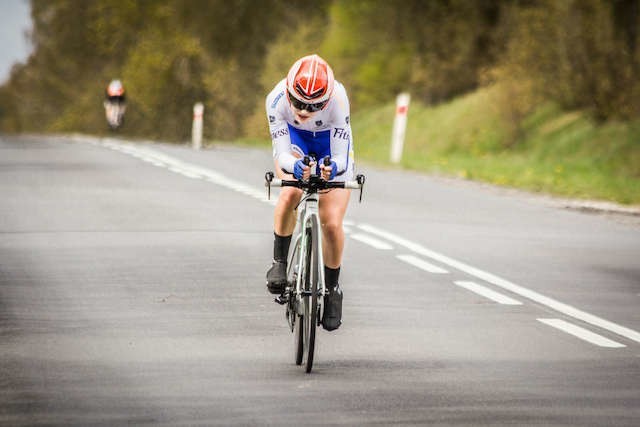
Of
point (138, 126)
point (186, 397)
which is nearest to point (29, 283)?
point (186, 397)

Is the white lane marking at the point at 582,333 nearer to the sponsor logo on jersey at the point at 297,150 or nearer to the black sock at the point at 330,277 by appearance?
the black sock at the point at 330,277

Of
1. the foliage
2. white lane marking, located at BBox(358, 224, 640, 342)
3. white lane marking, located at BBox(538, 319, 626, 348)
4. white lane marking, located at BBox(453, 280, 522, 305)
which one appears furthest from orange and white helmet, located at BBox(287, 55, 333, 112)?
the foliage

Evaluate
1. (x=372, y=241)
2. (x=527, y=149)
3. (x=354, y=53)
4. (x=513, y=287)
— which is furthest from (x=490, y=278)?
(x=354, y=53)

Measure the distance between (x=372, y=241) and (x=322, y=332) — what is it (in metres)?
5.27

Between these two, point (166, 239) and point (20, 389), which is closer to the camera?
point (20, 389)

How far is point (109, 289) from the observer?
1099 centimetres

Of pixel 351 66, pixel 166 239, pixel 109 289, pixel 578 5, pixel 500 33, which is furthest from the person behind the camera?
pixel 351 66

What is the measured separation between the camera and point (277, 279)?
892cm

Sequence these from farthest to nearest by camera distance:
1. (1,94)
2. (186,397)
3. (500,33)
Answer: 1. (1,94)
2. (500,33)
3. (186,397)

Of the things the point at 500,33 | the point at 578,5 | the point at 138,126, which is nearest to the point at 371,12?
the point at 500,33

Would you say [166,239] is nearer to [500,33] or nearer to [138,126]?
[500,33]

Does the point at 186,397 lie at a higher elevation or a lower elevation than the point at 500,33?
lower

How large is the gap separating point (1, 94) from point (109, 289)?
474 ft

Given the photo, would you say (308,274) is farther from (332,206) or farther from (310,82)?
(310,82)
